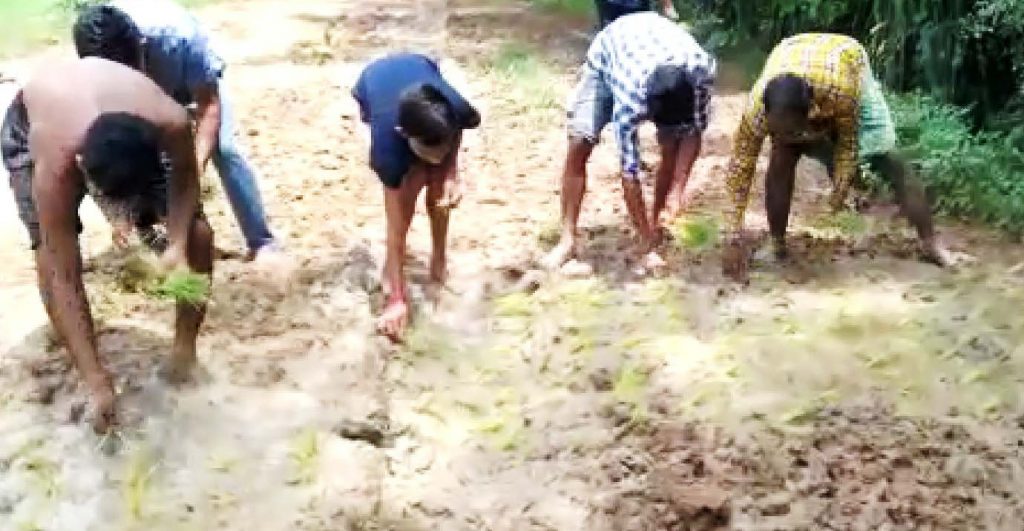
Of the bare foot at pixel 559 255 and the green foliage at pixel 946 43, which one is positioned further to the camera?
the green foliage at pixel 946 43

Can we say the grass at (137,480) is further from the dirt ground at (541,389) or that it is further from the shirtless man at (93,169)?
the shirtless man at (93,169)

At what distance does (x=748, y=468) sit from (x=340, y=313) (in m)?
1.86

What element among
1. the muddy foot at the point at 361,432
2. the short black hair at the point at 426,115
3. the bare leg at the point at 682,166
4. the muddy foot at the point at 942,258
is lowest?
the muddy foot at the point at 361,432

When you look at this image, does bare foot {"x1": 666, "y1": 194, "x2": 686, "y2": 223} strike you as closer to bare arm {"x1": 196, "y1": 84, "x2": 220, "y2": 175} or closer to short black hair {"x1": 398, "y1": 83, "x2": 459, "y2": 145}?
short black hair {"x1": 398, "y1": 83, "x2": 459, "y2": 145}

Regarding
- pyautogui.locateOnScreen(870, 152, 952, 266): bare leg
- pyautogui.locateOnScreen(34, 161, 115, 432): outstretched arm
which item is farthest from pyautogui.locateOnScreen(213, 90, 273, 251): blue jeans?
pyautogui.locateOnScreen(870, 152, 952, 266): bare leg

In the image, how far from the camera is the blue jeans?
564cm

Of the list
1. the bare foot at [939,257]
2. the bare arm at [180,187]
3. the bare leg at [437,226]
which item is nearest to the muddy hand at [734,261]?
the bare foot at [939,257]

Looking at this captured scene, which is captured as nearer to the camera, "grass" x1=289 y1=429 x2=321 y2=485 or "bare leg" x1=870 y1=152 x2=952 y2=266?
"grass" x1=289 y1=429 x2=321 y2=485

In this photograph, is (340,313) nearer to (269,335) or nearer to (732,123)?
(269,335)

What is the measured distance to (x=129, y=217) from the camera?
4.45 metres

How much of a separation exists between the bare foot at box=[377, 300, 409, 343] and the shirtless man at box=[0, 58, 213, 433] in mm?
861

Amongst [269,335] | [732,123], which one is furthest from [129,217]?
[732,123]

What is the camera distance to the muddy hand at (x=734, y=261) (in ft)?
17.9

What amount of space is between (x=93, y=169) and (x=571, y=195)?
89.1 inches
